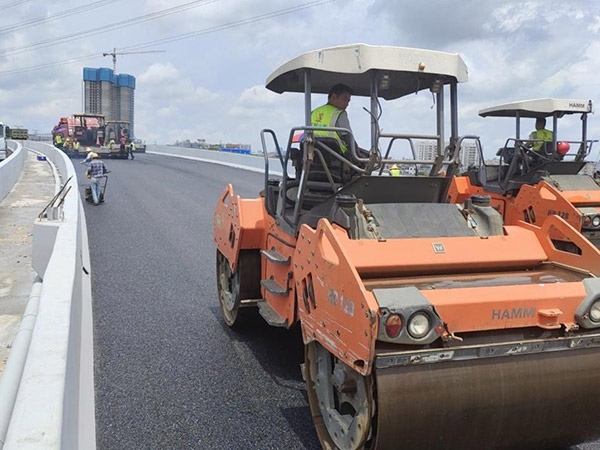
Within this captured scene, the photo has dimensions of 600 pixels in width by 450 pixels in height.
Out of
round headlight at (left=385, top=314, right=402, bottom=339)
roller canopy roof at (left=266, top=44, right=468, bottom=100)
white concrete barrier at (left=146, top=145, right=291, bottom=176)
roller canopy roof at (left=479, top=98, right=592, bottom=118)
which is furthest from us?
white concrete barrier at (left=146, top=145, right=291, bottom=176)

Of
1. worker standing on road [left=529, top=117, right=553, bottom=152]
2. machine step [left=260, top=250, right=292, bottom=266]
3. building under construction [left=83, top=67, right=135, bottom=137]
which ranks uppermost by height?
building under construction [left=83, top=67, right=135, bottom=137]

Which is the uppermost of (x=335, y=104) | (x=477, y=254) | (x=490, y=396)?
(x=335, y=104)

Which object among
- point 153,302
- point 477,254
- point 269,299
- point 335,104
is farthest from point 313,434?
point 153,302

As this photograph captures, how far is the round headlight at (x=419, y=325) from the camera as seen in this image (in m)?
2.80

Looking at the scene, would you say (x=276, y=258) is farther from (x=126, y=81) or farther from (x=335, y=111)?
(x=126, y=81)

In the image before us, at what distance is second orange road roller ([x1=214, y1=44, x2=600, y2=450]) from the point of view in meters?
2.82

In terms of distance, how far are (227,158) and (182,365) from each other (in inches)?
1065

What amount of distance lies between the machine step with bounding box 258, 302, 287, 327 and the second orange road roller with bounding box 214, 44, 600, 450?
0.07ft

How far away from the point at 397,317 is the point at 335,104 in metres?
2.15

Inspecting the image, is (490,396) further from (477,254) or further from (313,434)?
(313,434)

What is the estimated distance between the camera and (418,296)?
113 inches

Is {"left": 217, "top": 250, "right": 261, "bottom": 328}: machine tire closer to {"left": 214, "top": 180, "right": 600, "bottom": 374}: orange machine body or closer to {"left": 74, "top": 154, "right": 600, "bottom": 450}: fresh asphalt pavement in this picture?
{"left": 74, "top": 154, "right": 600, "bottom": 450}: fresh asphalt pavement

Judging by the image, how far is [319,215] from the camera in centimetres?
407

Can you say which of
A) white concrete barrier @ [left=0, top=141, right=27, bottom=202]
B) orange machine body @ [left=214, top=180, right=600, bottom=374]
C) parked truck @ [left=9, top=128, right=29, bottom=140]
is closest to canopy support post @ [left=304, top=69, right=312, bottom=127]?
orange machine body @ [left=214, top=180, right=600, bottom=374]
